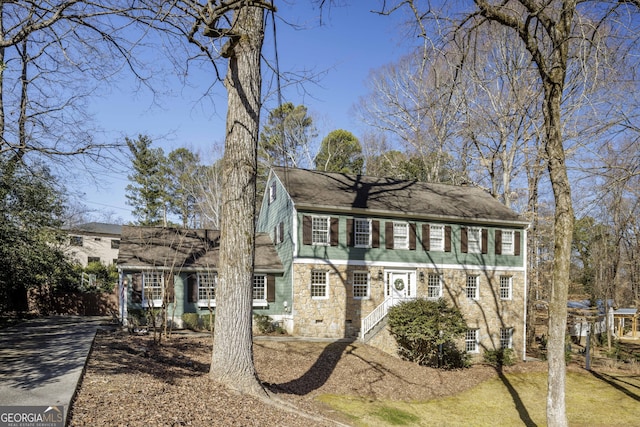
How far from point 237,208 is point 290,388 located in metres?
5.04

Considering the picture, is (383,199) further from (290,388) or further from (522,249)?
(290,388)

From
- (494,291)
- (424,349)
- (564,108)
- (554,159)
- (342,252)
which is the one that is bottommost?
(424,349)

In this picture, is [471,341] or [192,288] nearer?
[192,288]

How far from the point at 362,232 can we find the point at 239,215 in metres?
12.9

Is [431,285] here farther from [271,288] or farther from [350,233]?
[271,288]

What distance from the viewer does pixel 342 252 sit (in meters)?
19.6

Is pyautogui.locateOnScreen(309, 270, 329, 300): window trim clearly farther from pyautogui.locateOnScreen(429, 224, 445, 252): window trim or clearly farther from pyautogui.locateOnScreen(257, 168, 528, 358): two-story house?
pyautogui.locateOnScreen(429, 224, 445, 252): window trim

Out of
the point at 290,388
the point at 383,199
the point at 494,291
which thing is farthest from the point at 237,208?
the point at 494,291

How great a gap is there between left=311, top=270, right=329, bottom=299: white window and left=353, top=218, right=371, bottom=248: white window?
2.03 m

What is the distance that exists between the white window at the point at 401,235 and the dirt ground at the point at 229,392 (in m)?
5.20

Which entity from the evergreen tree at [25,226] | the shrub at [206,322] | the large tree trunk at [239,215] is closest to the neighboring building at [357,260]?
the shrub at [206,322]

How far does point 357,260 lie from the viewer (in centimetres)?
1978

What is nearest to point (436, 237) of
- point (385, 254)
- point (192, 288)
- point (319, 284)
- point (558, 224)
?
point (385, 254)

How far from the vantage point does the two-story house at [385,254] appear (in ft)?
62.5
